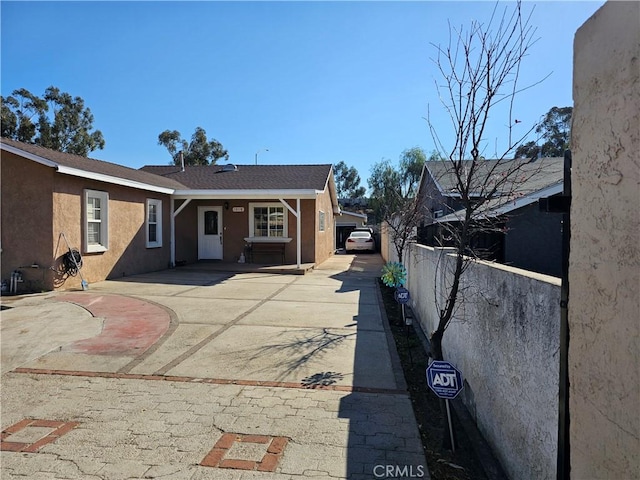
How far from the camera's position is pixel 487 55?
312cm

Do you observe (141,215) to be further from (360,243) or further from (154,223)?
(360,243)

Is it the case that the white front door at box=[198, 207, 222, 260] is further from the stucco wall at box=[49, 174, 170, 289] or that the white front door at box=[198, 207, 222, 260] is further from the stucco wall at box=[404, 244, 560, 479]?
the stucco wall at box=[404, 244, 560, 479]

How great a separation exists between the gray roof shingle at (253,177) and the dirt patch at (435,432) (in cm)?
1055

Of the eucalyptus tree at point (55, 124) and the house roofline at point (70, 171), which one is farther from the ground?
the eucalyptus tree at point (55, 124)

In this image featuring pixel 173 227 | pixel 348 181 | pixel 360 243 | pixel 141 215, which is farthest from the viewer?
pixel 348 181

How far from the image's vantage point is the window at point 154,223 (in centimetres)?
1359

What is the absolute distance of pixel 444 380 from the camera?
10.3ft

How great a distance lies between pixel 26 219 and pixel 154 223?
449 centimetres

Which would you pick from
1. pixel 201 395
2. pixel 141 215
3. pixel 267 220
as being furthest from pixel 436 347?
pixel 267 220

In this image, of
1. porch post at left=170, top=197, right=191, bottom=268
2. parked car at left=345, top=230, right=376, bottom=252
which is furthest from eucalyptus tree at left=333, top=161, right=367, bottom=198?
porch post at left=170, top=197, right=191, bottom=268

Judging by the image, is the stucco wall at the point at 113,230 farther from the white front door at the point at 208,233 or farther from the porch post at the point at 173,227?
the white front door at the point at 208,233

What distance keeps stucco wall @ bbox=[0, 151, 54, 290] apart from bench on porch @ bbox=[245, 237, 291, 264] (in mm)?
7311

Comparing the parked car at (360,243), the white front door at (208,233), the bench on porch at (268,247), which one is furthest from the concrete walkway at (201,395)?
the parked car at (360,243)

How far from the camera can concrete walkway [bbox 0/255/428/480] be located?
9.34 feet
